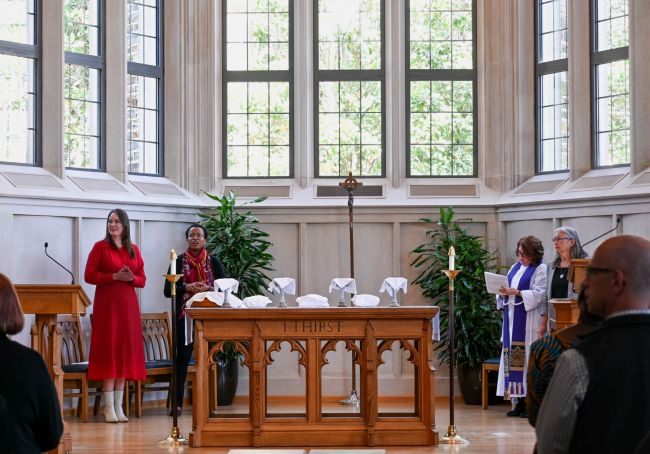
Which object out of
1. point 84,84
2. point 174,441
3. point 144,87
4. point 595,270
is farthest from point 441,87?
point 595,270

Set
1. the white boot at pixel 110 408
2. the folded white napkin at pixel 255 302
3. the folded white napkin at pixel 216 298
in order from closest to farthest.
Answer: the folded white napkin at pixel 216 298 < the folded white napkin at pixel 255 302 < the white boot at pixel 110 408

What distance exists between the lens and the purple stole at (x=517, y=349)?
975cm

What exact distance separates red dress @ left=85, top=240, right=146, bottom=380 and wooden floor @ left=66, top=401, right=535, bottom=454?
0.47 m

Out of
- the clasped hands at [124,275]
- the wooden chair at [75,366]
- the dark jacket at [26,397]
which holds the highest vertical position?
the clasped hands at [124,275]

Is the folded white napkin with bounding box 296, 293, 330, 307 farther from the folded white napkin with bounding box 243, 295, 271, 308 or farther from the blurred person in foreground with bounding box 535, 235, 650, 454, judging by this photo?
the blurred person in foreground with bounding box 535, 235, 650, 454

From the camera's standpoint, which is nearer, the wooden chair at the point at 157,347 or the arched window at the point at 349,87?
the wooden chair at the point at 157,347

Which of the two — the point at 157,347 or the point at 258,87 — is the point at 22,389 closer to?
the point at 157,347

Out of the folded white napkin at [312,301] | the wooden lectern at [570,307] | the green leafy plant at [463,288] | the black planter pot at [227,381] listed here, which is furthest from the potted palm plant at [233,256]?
A: the wooden lectern at [570,307]

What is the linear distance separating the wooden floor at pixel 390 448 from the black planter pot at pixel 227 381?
480 mm

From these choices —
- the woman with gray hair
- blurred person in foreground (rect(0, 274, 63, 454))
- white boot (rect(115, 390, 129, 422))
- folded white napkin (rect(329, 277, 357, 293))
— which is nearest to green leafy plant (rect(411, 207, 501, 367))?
the woman with gray hair

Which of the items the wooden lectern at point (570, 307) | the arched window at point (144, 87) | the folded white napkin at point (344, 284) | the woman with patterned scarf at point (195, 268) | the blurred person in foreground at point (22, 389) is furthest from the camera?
the arched window at point (144, 87)

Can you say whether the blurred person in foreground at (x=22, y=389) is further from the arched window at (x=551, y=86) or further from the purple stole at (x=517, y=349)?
the arched window at (x=551, y=86)

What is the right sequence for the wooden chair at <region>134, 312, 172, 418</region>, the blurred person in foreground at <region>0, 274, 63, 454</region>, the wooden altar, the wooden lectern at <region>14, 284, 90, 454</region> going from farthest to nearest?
1. the wooden chair at <region>134, 312, 172, 418</region>
2. the wooden altar
3. the wooden lectern at <region>14, 284, 90, 454</region>
4. the blurred person in foreground at <region>0, 274, 63, 454</region>

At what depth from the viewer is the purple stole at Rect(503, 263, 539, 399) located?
9750 millimetres
